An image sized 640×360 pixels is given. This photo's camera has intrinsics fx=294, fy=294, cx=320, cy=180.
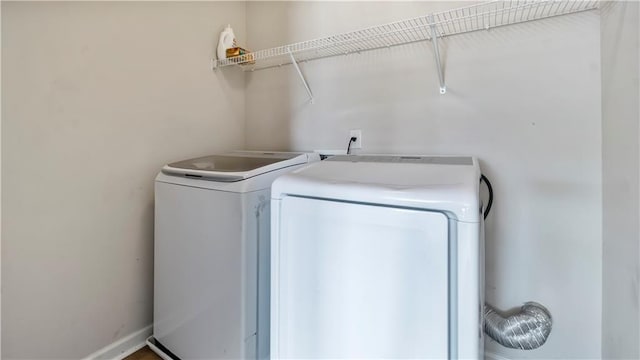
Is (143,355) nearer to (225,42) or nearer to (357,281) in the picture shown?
(357,281)

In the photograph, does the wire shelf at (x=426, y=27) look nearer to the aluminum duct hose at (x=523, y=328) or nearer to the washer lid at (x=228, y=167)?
the washer lid at (x=228, y=167)

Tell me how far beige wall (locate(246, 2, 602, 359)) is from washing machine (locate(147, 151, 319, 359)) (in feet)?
2.27

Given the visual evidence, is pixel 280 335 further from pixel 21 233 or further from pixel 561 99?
pixel 561 99

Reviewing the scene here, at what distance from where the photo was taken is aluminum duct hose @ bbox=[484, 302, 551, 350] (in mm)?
1241

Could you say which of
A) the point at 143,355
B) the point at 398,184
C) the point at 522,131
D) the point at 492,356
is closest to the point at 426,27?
the point at 522,131

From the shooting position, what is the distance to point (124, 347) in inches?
58.6

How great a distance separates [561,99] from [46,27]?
2152mm

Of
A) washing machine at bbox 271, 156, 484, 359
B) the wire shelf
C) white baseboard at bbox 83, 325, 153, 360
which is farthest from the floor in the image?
the wire shelf

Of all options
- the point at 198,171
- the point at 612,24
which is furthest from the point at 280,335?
the point at 612,24

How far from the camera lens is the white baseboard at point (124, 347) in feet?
4.61

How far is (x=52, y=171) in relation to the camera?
1223 millimetres

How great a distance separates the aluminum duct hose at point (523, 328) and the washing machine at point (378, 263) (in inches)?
20.7

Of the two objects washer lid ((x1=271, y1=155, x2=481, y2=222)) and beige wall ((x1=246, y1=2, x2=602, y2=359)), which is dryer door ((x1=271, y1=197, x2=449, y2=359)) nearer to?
washer lid ((x1=271, y1=155, x2=481, y2=222))

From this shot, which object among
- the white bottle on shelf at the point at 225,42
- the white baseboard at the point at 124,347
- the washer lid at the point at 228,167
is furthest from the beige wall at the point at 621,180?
the white baseboard at the point at 124,347
